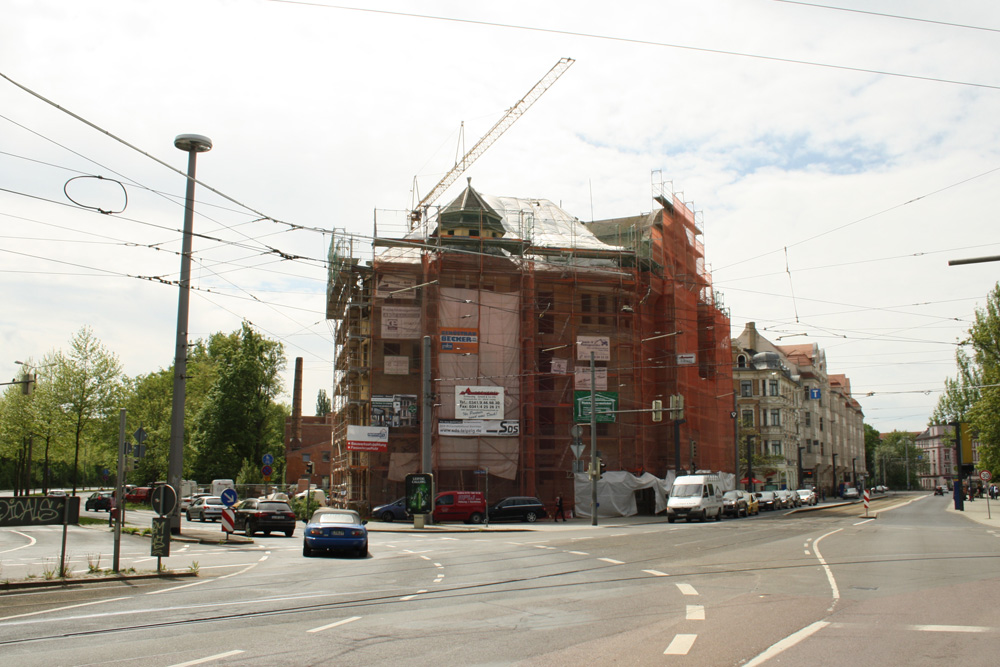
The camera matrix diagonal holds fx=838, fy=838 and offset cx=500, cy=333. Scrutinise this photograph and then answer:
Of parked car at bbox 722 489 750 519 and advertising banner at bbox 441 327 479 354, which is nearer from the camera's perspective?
advertising banner at bbox 441 327 479 354

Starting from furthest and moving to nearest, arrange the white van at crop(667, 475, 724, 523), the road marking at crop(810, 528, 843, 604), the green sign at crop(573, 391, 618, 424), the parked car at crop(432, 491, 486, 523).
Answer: the green sign at crop(573, 391, 618, 424) → the white van at crop(667, 475, 724, 523) → the parked car at crop(432, 491, 486, 523) → the road marking at crop(810, 528, 843, 604)

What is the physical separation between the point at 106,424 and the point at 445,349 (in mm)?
21780

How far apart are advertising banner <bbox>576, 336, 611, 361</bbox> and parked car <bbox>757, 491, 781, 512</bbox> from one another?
15401 mm

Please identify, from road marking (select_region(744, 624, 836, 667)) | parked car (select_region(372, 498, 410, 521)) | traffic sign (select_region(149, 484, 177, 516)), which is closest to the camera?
road marking (select_region(744, 624, 836, 667))

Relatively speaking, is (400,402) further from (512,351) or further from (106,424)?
(106,424)

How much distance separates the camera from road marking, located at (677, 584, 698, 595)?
12852 millimetres

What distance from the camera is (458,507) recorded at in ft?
131

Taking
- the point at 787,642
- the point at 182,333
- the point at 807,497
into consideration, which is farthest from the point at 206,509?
the point at 807,497

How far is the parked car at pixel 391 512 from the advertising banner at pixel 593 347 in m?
13.7

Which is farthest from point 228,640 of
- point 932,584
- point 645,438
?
point 645,438

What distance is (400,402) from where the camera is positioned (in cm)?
4466

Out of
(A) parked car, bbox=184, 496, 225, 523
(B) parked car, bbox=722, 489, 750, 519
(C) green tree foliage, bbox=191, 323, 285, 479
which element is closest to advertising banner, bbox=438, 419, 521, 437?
(B) parked car, bbox=722, 489, 750, 519

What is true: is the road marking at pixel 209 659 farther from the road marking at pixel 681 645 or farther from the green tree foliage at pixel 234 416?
the green tree foliage at pixel 234 416

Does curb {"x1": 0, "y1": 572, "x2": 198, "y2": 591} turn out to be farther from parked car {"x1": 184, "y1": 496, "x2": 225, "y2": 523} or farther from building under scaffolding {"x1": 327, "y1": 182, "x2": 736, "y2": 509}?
parked car {"x1": 184, "y1": 496, "x2": 225, "y2": 523}
